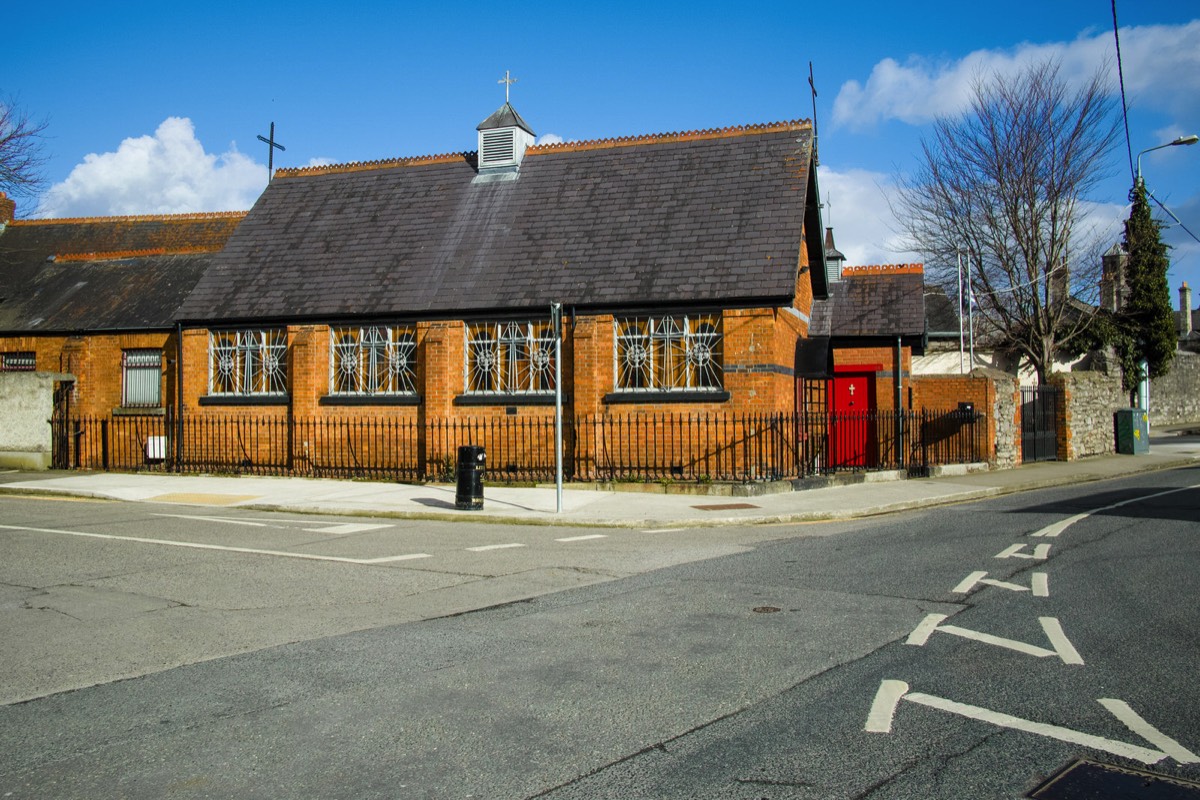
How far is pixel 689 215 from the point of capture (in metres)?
21.1

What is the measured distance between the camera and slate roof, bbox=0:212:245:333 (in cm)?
2520

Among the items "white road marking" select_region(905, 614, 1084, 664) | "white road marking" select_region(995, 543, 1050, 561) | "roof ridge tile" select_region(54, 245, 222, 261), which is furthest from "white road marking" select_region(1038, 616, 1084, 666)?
"roof ridge tile" select_region(54, 245, 222, 261)

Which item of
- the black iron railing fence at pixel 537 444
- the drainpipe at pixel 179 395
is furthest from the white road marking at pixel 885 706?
the drainpipe at pixel 179 395

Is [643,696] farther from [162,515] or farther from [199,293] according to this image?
[199,293]

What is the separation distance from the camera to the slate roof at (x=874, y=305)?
947 inches

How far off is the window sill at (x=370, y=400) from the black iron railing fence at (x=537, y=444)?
1.25ft

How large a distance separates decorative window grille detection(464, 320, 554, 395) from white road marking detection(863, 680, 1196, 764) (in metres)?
15.5

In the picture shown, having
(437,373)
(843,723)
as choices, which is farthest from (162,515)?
(843,723)

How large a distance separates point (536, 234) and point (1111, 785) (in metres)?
19.0

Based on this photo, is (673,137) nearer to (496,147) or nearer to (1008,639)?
(496,147)

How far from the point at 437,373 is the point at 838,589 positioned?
543 inches

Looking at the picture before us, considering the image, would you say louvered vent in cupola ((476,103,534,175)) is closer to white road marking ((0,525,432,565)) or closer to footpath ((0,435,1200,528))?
footpath ((0,435,1200,528))

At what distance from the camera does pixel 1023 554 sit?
10555 mm

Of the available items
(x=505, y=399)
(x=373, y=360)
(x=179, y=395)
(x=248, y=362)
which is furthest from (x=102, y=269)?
(x=505, y=399)
